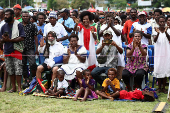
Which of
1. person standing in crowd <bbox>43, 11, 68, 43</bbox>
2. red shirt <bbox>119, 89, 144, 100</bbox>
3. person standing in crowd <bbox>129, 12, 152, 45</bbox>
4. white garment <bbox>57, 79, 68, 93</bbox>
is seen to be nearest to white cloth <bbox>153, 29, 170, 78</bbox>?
person standing in crowd <bbox>129, 12, 152, 45</bbox>

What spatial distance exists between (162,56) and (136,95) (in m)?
1.51

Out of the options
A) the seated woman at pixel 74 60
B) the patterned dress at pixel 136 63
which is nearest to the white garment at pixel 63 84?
the seated woman at pixel 74 60

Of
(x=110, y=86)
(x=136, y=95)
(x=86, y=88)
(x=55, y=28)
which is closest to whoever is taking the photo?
(x=136, y=95)

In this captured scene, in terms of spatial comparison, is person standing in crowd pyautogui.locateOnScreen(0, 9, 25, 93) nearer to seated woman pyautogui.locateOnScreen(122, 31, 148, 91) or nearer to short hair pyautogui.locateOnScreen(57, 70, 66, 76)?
short hair pyautogui.locateOnScreen(57, 70, 66, 76)

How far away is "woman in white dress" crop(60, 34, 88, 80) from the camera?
7.75m

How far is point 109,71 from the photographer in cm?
734

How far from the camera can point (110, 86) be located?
725cm

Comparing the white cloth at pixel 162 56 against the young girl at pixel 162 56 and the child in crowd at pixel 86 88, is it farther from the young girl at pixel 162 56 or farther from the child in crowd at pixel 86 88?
the child in crowd at pixel 86 88

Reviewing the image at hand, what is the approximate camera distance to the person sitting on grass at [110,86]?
704 cm

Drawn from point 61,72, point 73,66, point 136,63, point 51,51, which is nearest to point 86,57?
point 73,66

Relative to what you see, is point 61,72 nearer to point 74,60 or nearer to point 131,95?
point 74,60

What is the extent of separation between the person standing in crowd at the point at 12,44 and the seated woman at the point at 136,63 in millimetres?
2708

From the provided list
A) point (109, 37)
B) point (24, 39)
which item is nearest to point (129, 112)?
point (109, 37)

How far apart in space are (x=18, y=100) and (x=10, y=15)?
2.20 metres
